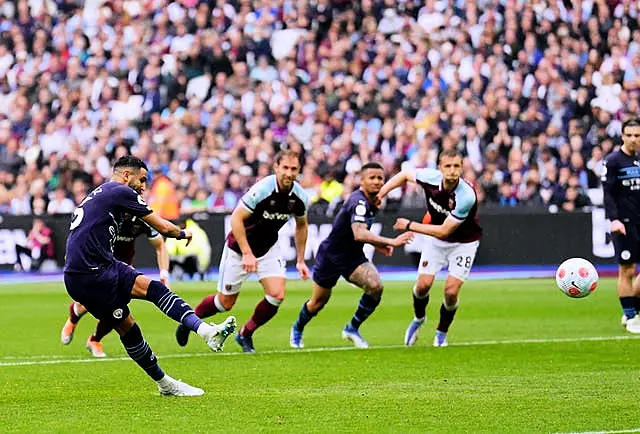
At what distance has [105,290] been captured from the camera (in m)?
10.1

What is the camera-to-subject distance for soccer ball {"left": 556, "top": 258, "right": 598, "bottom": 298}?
41.8 feet

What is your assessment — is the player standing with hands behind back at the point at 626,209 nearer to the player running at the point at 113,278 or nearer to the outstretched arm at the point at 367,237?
the outstretched arm at the point at 367,237

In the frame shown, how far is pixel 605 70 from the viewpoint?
2761 cm

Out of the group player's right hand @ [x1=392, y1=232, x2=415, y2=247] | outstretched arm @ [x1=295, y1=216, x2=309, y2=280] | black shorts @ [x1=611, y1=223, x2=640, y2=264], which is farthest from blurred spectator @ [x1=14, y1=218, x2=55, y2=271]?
player's right hand @ [x1=392, y1=232, x2=415, y2=247]

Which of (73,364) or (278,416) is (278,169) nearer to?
(73,364)

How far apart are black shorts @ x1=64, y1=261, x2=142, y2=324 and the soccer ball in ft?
15.1

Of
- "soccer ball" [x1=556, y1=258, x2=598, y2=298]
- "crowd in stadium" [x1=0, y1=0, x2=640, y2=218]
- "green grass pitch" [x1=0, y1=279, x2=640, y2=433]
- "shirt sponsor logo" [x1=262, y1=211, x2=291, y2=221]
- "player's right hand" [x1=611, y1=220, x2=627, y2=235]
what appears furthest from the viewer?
"crowd in stadium" [x1=0, y1=0, x2=640, y2=218]

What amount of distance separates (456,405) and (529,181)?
16.9 m

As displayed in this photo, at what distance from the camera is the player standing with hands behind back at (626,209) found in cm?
1553

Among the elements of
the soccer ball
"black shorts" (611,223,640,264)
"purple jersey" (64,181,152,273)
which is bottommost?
"black shorts" (611,223,640,264)

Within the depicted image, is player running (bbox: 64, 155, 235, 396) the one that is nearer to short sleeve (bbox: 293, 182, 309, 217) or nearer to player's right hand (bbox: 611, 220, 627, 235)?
short sleeve (bbox: 293, 182, 309, 217)

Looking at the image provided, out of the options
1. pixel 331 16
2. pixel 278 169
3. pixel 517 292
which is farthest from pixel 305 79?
pixel 278 169

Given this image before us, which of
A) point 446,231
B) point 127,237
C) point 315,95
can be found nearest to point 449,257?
point 446,231

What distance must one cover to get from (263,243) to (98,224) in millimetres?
4153
